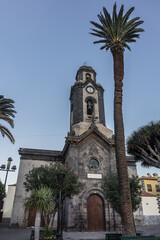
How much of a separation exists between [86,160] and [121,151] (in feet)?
36.3

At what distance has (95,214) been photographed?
61.7 ft

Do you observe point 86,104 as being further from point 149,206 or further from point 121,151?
point 149,206

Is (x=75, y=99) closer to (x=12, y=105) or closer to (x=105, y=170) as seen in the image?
(x=12, y=105)

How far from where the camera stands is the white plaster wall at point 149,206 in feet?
86.0

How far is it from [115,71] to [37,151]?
58.3ft

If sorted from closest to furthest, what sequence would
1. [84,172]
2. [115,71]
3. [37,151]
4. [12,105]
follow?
1. [115,71]
2. [84,172]
3. [12,105]
4. [37,151]

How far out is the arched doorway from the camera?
18219mm

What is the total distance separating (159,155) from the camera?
51.3ft

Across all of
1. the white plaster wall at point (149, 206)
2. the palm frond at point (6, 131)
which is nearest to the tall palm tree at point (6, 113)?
the palm frond at point (6, 131)

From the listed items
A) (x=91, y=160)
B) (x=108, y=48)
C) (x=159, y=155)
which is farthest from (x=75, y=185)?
(x=108, y=48)

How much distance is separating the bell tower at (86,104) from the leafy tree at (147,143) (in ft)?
24.4

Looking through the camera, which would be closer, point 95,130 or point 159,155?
point 159,155

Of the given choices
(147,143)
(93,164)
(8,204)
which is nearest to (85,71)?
(93,164)

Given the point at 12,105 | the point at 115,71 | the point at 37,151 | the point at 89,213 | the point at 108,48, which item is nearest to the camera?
the point at 115,71
